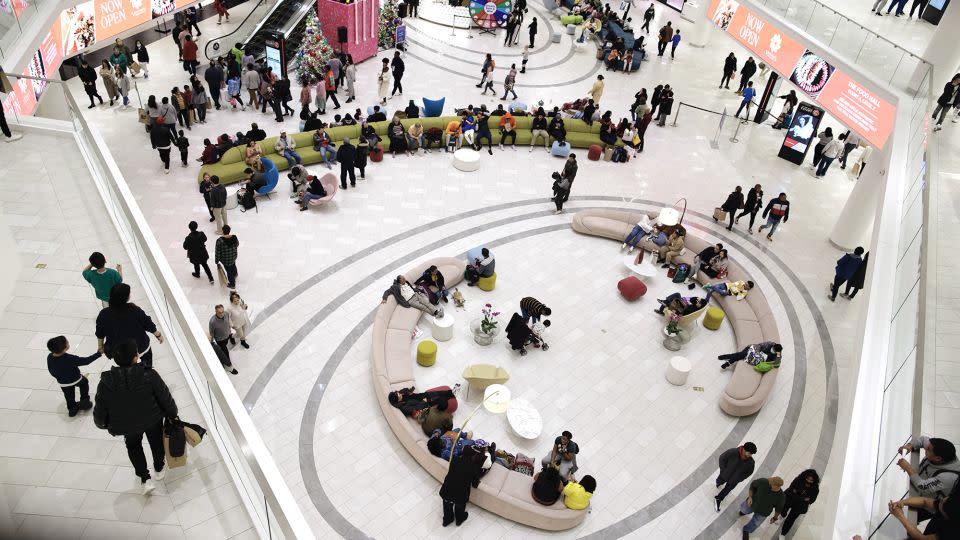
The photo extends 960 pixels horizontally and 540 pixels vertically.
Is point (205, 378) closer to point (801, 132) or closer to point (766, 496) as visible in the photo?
point (766, 496)

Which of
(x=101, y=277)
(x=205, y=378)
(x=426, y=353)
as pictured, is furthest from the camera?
(x=426, y=353)

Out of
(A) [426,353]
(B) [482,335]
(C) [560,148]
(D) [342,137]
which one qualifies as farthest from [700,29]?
(A) [426,353]

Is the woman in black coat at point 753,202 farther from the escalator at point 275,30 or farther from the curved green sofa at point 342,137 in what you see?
the escalator at point 275,30

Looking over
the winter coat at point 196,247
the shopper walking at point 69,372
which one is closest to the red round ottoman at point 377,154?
the winter coat at point 196,247

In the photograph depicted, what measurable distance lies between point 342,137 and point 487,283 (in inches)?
240

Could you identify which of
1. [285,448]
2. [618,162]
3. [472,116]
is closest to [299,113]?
[472,116]

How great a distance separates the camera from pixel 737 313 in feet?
39.1

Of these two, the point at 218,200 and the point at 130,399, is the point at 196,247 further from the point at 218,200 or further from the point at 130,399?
the point at 130,399

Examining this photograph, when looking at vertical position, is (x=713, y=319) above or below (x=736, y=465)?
below

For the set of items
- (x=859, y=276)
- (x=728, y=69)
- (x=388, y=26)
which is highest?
(x=728, y=69)

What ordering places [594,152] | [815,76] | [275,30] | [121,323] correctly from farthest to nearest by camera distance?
[275,30], [594,152], [815,76], [121,323]

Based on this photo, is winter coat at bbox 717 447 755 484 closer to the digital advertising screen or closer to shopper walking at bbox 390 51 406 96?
the digital advertising screen

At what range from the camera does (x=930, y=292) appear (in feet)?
22.4

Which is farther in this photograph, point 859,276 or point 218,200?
point 859,276
